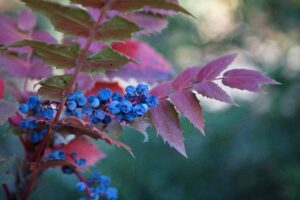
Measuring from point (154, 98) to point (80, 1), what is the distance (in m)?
0.20

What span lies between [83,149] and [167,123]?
305 mm

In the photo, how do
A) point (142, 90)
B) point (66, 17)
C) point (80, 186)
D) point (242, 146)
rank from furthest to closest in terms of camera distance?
1. point (242, 146)
2. point (80, 186)
3. point (142, 90)
4. point (66, 17)

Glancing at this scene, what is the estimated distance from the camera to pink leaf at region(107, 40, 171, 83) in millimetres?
1018

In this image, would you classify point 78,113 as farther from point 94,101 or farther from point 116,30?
point 116,30

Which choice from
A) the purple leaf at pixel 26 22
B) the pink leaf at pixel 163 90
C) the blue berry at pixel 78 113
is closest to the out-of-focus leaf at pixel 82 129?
the blue berry at pixel 78 113

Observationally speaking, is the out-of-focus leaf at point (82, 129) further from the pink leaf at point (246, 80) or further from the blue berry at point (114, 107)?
the pink leaf at point (246, 80)

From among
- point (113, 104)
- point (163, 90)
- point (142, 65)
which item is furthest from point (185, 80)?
point (142, 65)

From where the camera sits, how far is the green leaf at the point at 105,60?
2.20 feet

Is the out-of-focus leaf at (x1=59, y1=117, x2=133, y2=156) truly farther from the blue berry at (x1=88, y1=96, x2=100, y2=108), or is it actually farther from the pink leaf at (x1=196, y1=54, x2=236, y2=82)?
the pink leaf at (x1=196, y1=54, x2=236, y2=82)

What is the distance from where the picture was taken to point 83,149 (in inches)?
40.0

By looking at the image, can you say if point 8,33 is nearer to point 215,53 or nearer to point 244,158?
point 244,158

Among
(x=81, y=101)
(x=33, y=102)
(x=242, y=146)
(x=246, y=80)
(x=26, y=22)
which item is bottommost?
(x=246, y=80)

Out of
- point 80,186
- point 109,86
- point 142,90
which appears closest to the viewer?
point 142,90

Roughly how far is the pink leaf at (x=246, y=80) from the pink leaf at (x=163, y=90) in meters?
0.10
